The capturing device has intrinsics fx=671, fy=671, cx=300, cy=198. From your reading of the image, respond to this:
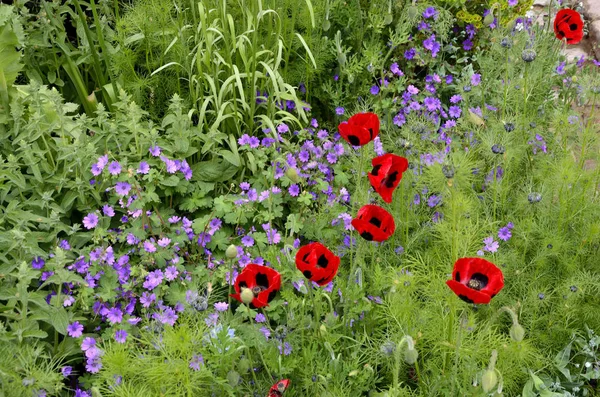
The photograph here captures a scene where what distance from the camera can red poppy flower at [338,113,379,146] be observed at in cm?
197

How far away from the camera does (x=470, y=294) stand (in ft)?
5.01

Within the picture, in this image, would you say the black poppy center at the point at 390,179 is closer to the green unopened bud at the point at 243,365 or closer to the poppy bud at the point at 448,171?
the poppy bud at the point at 448,171

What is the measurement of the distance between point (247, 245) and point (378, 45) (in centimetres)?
136

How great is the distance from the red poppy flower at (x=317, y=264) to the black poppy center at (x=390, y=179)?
0.31m

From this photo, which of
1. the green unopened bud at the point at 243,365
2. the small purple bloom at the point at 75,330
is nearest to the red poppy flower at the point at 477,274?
the green unopened bud at the point at 243,365

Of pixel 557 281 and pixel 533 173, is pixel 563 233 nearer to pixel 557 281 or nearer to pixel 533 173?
pixel 557 281

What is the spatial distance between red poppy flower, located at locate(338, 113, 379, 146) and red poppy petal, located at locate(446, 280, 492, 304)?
59 cm

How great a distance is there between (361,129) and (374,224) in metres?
0.29

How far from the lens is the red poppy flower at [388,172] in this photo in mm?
1911

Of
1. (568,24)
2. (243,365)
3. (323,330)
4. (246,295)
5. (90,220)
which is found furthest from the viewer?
(568,24)

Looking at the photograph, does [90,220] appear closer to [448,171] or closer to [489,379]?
[448,171]

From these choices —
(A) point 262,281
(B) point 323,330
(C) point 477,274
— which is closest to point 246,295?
(A) point 262,281

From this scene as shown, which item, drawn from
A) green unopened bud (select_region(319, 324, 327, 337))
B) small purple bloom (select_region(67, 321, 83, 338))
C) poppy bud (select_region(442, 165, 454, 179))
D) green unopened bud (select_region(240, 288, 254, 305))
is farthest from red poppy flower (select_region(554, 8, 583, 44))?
small purple bloom (select_region(67, 321, 83, 338))

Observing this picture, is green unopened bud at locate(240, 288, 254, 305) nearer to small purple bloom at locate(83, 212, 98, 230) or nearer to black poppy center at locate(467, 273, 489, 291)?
black poppy center at locate(467, 273, 489, 291)
